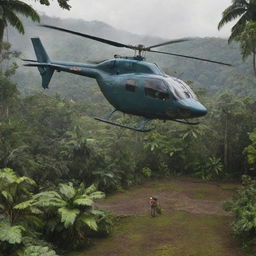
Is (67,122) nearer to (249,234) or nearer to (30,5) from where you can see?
(30,5)

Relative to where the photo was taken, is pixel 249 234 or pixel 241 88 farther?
pixel 241 88

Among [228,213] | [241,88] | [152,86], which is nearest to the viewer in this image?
[152,86]

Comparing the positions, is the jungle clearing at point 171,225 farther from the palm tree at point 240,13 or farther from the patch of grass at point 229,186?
the palm tree at point 240,13

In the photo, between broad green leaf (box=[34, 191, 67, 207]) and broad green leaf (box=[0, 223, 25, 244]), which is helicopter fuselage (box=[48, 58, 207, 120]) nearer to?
broad green leaf (box=[0, 223, 25, 244])

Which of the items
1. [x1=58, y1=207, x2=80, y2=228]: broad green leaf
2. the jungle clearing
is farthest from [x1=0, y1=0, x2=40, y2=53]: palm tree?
the jungle clearing

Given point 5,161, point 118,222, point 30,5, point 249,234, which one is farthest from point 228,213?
point 30,5
